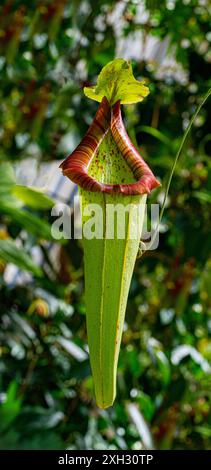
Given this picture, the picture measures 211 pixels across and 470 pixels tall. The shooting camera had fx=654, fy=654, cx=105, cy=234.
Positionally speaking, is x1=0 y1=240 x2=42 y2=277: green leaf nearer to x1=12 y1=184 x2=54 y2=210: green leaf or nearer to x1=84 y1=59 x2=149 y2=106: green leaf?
x1=12 y1=184 x2=54 y2=210: green leaf

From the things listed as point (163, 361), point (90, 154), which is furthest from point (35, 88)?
point (90, 154)

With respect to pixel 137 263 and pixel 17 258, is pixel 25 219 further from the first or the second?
pixel 137 263

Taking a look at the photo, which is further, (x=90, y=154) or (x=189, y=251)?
(x=189, y=251)

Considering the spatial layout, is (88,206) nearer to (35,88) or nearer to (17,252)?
(17,252)

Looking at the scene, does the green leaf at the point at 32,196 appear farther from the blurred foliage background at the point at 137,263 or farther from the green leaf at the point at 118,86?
the green leaf at the point at 118,86

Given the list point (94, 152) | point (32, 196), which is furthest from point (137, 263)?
point (94, 152)
